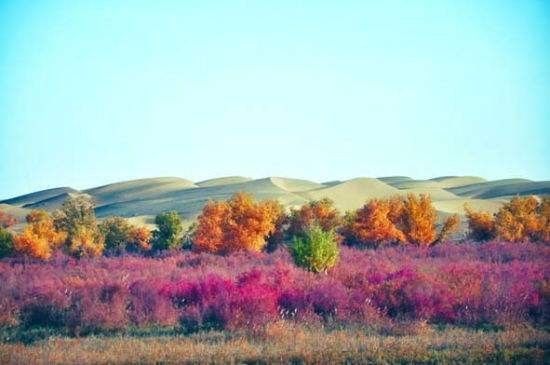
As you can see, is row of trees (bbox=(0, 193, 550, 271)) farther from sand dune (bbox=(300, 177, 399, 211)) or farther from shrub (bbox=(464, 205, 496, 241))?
sand dune (bbox=(300, 177, 399, 211))

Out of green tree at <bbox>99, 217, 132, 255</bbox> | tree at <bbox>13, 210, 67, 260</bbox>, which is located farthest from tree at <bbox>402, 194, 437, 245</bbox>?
tree at <bbox>13, 210, 67, 260</bbox>

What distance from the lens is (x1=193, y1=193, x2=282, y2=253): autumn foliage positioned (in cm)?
5178

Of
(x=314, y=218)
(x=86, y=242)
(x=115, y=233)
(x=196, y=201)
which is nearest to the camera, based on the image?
(x=86, y=242)

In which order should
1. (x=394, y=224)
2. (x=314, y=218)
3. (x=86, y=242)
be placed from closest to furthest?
1. (x=86, y=242)
2. (x=314, y=218)
3. (x=394, y=224)

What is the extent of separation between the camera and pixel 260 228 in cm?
5397

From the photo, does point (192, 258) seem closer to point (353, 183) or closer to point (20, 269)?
point (20, 269)

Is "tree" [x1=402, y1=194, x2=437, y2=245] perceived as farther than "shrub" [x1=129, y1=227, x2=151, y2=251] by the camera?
No

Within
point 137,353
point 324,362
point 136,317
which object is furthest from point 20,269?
point 324,362

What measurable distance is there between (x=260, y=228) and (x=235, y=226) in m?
2.08

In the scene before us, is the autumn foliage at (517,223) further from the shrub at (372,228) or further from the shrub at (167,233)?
the shrub at (167,233)

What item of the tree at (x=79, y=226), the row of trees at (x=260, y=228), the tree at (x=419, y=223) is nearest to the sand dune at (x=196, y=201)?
the tree at (x=79, y=226)

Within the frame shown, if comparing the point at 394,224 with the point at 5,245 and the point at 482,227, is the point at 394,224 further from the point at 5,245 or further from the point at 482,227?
the point at 5,245

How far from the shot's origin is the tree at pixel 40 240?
162ft

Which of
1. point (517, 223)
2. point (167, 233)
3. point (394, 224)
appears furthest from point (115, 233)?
point (517, 223)
